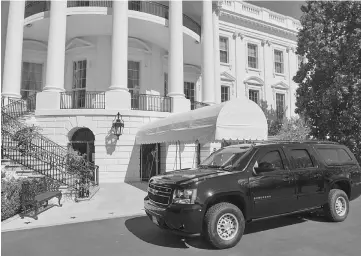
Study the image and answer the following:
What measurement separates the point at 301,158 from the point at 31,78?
59.6ft

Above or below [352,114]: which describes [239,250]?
below

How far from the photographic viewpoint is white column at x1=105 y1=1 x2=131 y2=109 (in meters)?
15.2

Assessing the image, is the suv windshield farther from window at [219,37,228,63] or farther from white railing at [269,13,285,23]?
white railing at [269,13,285,23]

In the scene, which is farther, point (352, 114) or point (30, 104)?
point (30, 104)

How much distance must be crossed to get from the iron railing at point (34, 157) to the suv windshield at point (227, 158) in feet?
19.0

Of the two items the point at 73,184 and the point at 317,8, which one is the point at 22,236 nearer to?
the point at 73,184

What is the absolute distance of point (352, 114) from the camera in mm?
12039

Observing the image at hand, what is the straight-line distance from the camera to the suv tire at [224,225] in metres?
5.12

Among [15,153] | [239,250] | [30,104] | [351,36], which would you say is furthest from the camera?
[30,104]

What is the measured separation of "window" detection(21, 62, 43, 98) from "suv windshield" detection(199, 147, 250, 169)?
52.6ft

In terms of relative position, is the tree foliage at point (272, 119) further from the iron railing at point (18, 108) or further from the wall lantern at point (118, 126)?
the iron railing at point (18, 108)

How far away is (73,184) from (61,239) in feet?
16.4

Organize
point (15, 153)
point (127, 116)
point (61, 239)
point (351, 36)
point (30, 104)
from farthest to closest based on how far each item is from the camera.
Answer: point (30, 104)
point (127, 116)
point (15, 153)
point (351, 36)
point (61, 239)

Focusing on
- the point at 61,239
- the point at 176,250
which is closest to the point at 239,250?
the point at 176,250
